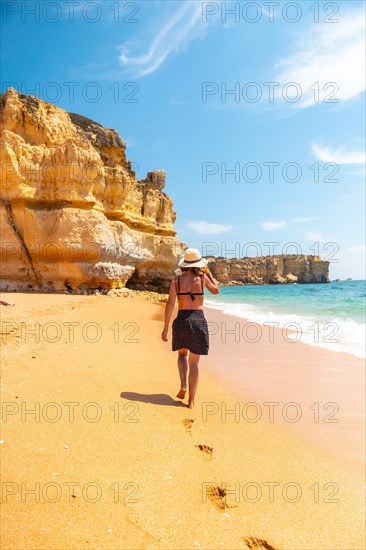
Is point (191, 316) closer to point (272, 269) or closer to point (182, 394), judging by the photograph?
point (182, 394)

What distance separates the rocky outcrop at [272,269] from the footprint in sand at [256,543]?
281ft

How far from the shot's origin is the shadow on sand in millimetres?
3549

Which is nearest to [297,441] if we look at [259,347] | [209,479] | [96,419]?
[209,479]

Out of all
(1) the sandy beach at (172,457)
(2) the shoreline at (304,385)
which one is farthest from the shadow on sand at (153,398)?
(2) the shoreline at (304,385)

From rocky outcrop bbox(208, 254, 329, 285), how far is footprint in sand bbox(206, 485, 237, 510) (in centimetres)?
8520

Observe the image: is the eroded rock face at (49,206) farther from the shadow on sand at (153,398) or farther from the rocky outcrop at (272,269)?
the rocky outcrop at (272,269)

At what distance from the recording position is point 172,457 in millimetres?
2465

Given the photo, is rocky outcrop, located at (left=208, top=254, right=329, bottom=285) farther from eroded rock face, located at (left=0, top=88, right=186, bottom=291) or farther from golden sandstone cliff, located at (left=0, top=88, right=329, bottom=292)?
eroded rock face, located at (left=0, top=88, right=186, bottom=291)

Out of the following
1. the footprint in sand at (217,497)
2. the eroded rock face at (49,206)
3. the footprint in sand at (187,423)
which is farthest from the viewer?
the eroded rock face at (49,206)

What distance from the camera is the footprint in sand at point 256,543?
171 centimetres

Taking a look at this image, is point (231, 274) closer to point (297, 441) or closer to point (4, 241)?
point (4, 241)

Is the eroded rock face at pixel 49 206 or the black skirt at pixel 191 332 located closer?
the black skirt at pixel 191 332

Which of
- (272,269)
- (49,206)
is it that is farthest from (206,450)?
(272,269)

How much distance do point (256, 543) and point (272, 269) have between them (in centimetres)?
9345
